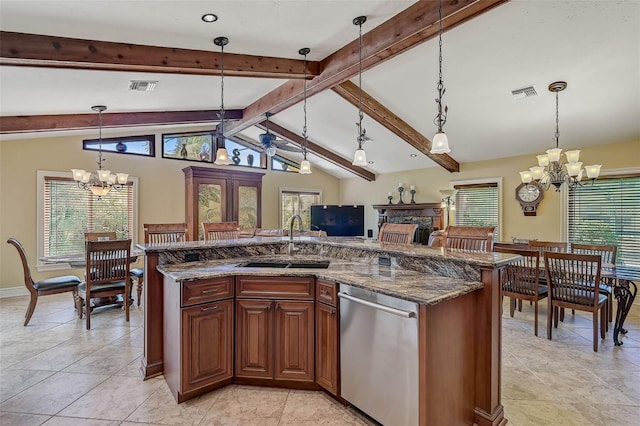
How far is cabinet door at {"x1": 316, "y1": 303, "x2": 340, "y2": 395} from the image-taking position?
7.60 feet

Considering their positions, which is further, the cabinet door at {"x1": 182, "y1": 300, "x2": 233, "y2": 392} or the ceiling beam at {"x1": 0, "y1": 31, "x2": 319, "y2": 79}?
the ceiling beam at {"x1": 0, "y1": 31, "x2": 319, "y2": 79}

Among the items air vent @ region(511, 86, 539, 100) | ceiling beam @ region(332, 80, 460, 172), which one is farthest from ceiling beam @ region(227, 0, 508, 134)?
→ air vent @ region(511, 86, 539, 100)

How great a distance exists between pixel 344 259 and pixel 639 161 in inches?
202

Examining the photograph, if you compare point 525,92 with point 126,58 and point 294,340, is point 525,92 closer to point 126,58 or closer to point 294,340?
point 294,340

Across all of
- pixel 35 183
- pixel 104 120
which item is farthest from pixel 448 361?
pixel 35 183

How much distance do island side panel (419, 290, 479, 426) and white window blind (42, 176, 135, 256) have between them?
6.39 metres

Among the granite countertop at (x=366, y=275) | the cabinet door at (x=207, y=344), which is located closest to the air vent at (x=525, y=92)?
the granite countertop at (x=366, y=275)

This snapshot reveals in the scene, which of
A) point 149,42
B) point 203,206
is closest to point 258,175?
point 203,206

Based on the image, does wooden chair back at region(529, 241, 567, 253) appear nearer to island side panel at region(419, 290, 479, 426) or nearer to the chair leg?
island side panel at region(419, 290, 479, 426)

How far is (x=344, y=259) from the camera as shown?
10.3ft

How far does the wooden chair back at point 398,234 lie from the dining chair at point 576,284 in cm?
150

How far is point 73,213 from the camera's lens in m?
5.82

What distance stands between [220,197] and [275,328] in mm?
4941

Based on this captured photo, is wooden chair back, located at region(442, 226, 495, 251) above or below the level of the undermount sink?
above
